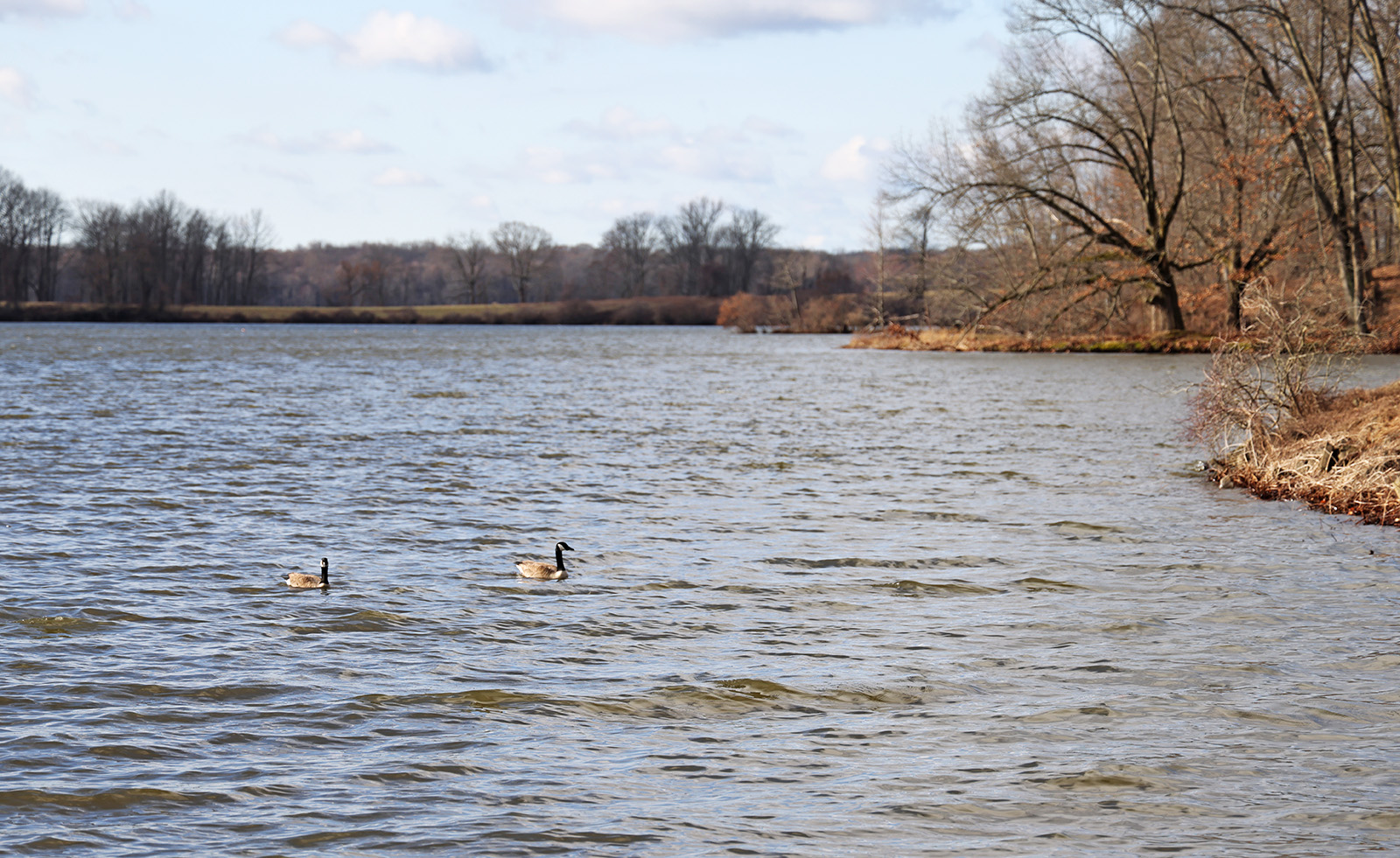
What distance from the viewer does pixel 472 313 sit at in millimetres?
153500

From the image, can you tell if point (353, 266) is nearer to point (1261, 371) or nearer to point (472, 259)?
point (472, 259)

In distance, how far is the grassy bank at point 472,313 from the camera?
129750 millimetres

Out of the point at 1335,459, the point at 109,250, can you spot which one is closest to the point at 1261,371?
the point at 1335,459

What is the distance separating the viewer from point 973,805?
655 cm

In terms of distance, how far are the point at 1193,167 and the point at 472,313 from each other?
110 m

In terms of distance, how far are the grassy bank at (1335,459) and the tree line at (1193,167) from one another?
90.1 ft

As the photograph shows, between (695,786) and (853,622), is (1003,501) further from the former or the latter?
(695,786)

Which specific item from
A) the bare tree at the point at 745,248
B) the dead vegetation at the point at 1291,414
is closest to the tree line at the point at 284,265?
the bare tree at the point at 745,248

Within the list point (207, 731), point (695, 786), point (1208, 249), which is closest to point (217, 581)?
point (207, 731)

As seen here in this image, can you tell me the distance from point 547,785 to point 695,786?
2.62 ft

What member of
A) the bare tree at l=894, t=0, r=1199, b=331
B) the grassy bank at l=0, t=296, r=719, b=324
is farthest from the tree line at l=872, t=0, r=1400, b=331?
the grassy bank at l=0, t=296, r=719, b=324

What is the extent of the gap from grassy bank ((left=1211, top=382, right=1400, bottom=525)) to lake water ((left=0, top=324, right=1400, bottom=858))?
2.68 feet

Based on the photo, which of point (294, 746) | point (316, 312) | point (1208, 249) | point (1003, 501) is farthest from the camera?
point (316, 312)

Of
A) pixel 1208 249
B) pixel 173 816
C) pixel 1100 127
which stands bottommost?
pixel 173 816
